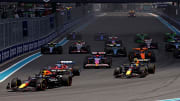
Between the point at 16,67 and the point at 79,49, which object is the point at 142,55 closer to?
the point at 79,49

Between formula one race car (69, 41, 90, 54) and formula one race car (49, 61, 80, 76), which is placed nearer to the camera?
formula one race car (49, 61, 80, 76)

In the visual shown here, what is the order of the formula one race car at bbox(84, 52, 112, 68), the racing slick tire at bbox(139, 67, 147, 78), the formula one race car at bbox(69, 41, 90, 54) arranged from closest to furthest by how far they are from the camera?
the racing slick tire at bbox(139, 67, 147, 78) < the formula one race car at bbox(84, 52, 112, 68) < the formula one race car at bbox(69, 41, 90, 54)

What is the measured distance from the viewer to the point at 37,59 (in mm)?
32906

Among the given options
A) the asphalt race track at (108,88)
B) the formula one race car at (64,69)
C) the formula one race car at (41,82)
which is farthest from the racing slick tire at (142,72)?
the formula one race car at (41,82)

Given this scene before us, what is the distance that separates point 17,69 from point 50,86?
838 cm

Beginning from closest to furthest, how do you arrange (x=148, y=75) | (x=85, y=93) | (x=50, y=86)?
1. (x=85, y=93)
2. (x=50, y=86)
3. (x=148, y=75)

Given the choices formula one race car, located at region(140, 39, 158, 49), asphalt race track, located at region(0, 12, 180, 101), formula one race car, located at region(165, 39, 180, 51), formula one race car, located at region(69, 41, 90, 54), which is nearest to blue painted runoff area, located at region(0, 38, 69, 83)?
asphalt race track, located at region(0, 12, 180, 101)

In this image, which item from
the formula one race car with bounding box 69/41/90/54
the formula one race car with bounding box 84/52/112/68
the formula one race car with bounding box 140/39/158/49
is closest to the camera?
the formula one race car with bounding box 84/52/112/68

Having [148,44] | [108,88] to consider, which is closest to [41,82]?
[108,88]

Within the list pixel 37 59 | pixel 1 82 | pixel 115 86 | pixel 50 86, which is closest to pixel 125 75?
pixel 115 86

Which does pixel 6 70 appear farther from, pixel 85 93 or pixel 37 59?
pixel 85 93

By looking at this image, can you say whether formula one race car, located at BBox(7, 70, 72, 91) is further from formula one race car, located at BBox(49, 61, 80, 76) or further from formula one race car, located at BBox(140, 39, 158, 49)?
formula one race car, located at BBox(140, 39, 158, 49)

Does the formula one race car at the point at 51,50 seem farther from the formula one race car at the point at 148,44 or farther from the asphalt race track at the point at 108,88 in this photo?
the asphalt race track at the point at 108,88

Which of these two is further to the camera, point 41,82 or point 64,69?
point 64,69
